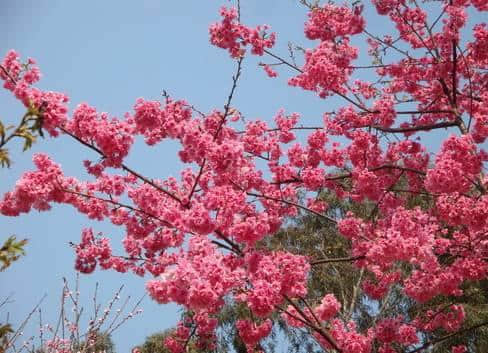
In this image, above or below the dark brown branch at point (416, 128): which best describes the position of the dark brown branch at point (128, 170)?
below

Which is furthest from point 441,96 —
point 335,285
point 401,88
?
point 335,285

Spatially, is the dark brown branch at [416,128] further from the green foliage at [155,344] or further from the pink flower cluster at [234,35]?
the green foliage at [155,344]

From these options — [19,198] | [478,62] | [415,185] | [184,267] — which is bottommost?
[184,267]

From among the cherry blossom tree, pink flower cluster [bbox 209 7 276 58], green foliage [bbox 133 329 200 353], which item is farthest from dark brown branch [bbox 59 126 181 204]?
green foliage [bbox 133 329 200 353]

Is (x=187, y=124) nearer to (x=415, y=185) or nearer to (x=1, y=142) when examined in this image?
(x=1, y=142)

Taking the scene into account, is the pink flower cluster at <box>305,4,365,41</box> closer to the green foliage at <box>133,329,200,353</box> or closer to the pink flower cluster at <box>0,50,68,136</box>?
the pink flower cluster at <box>0,50,68,136</box>

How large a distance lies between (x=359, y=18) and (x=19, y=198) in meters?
5.94

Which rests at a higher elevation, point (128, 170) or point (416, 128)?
point (416, 128)

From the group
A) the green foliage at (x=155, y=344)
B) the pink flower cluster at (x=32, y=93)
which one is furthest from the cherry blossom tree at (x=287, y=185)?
the green foliage at (x=155, y=344)

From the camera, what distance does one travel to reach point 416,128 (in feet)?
23.2

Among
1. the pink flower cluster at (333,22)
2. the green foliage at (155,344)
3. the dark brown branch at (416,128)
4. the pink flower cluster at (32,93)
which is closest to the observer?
the pink flower cluster at (32,93)

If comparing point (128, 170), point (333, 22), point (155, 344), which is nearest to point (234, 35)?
point (333, 22)

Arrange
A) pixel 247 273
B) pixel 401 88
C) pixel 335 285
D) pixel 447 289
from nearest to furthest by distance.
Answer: pixel 247 273 → pixel 447 289 → pixel 401 88 → pixel 335 285

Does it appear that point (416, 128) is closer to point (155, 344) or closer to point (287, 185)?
point (287, 185)
